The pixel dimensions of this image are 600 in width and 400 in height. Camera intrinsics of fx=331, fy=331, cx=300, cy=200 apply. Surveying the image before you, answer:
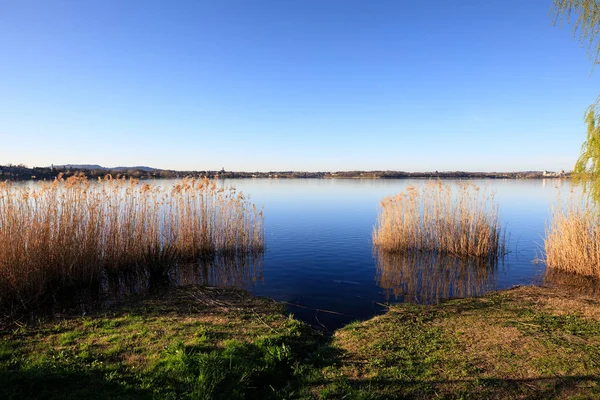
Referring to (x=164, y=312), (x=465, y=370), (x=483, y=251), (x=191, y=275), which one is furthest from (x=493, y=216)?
(x=164, y=312)

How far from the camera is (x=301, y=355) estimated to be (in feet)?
18.0

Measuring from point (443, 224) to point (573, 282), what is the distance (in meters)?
5.13

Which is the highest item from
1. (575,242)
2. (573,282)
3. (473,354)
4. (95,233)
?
(95,233)

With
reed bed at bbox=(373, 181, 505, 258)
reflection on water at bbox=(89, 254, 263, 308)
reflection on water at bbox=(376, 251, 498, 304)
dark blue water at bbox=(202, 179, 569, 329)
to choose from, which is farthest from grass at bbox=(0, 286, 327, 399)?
reed bed at bbox=(373, 181, 505, 258)

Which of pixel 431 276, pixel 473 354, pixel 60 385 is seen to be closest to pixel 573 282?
pixel 431 276

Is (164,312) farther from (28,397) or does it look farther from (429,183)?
(429,183)

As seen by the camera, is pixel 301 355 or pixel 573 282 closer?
pixel 301 355

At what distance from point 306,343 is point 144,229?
318 inches

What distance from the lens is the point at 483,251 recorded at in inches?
547

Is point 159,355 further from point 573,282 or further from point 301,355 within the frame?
point 573,282

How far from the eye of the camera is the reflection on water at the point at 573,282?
954cm

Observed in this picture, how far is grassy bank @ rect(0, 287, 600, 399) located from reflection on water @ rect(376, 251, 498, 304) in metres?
2.33

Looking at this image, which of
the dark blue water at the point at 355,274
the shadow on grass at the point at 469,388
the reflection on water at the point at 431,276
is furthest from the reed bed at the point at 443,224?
the shadow on grass at the point at 469,388

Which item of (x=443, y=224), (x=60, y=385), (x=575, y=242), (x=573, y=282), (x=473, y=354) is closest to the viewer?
(x=60, y=385)
